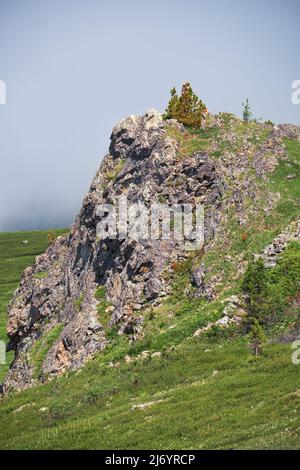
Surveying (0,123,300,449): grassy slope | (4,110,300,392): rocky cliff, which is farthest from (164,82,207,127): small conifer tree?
(0,123,300,449): grassy slope

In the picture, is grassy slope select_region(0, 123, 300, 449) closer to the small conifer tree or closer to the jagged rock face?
the jagged rock face

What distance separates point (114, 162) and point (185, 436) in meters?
43.3

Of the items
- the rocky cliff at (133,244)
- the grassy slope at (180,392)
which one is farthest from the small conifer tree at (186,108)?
the grassy slope at (180,392)

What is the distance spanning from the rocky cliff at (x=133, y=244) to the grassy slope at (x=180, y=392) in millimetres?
1565

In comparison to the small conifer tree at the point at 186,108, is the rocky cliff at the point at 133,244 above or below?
below

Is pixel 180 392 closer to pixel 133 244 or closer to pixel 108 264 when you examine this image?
pixel 133 244

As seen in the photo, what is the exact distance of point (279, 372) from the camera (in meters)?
32.1

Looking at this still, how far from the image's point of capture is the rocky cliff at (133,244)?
163 feet

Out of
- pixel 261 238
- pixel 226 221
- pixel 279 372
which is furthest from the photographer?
pixel 226 221

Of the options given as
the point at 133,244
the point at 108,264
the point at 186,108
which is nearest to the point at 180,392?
the point at 133,244

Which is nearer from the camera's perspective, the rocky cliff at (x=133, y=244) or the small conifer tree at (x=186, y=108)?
the rocky cliff at (x=133, y=244)

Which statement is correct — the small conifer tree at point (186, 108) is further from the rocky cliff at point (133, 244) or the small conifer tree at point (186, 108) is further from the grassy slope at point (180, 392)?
the grassy slope at point (180, 392)

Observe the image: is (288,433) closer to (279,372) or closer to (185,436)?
(185,436)

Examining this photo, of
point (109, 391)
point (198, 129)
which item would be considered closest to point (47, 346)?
point (109, 391)
